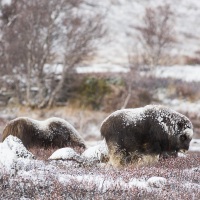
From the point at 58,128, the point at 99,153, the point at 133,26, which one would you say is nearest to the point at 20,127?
the point at 58,128

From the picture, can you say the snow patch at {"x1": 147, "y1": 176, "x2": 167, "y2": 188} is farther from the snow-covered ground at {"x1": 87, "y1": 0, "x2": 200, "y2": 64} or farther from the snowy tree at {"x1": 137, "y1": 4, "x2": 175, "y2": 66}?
the snow-covered ground at {"x1": 87, "y1": 0, "x2": 200, "y2": 64}

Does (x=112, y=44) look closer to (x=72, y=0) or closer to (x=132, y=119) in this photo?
(x=72, y=0)

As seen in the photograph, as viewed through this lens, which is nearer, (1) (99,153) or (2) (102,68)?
(1) (99,153)

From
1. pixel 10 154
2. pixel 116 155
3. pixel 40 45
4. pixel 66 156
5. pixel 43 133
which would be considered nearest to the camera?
pixel 10 154

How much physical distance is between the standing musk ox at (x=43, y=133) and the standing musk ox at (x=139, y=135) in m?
2.78

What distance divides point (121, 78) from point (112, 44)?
1358 cm

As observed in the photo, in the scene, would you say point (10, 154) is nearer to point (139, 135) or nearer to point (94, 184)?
point (94, 184)

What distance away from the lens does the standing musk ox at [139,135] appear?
11938 millimetres

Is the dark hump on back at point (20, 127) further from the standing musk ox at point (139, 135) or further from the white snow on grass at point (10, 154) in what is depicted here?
the standing musk ox at point (139, 135)

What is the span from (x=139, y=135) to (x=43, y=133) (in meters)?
3.44

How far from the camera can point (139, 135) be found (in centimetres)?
1206

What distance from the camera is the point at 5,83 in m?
33.8

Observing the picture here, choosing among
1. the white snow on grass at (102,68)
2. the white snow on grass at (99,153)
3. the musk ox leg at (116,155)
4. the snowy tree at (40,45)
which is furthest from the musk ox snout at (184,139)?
the white snow on grass at (102,68)

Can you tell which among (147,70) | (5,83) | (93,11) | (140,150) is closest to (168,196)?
(140,150)
